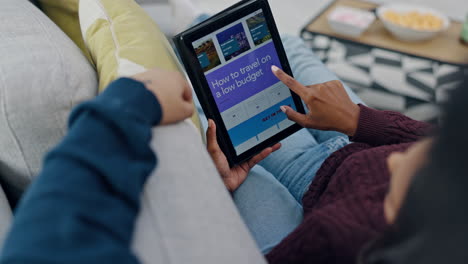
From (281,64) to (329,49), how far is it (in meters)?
1.63

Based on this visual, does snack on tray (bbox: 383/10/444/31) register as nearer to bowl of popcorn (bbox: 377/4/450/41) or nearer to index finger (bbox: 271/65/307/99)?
bowl of popcorn (bbox: 377/4/450/41)

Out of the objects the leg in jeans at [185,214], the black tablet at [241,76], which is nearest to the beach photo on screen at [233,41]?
the black tablet at [241,76]

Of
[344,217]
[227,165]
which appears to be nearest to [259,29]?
[227,165]

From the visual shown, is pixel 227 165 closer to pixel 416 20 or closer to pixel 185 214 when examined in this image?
pixel 185 214

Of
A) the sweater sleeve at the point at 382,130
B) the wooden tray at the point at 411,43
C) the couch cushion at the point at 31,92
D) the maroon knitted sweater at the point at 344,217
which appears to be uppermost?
the couch cushion at the point at 31,92

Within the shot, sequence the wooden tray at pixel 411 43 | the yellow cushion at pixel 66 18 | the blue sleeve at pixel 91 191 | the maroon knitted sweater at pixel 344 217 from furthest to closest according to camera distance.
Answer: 1. the wooden tray at pixel 411 43
2. the yellow cushion at pixel 66 18
3. the maroon knitted sweater at pixel 344 217
4. the blue sleeve at pixel 91 191

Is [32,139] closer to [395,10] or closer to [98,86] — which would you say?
[98,86]

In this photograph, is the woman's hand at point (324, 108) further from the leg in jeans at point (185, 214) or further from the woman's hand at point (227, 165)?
the leg in jeans at point (185, 214)

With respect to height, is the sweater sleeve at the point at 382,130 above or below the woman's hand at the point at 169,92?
below

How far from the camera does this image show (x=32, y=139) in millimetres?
634

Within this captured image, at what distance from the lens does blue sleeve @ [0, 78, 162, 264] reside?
1.28 feet

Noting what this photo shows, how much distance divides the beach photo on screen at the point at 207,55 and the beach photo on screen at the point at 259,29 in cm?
10

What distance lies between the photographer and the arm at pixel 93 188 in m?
0.39

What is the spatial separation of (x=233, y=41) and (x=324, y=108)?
0.24 meters
